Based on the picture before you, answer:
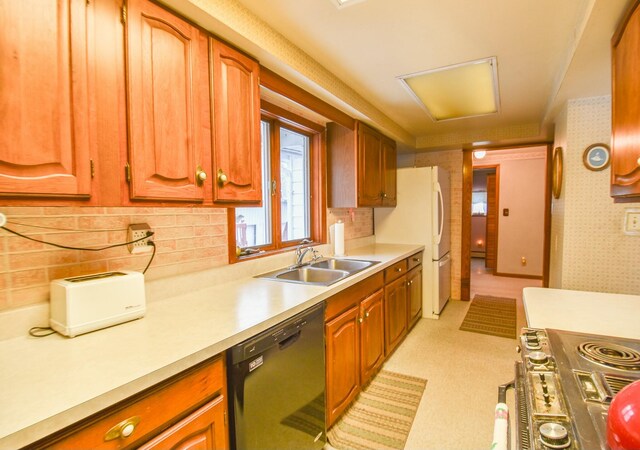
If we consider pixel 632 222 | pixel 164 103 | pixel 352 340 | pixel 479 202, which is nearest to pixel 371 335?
pixel 352 340

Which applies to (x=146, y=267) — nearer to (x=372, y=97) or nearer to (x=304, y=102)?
(x=304, y=102)

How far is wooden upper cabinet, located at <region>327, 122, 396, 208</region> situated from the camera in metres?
2.84

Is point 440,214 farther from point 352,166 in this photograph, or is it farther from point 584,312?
point 584,312

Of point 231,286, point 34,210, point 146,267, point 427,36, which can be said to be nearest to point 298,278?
point 231,286

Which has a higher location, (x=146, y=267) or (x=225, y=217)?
(x=225, y=217)

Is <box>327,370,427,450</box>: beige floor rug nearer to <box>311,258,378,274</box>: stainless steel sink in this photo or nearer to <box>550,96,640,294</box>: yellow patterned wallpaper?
<box>311,258,378,274</box>: stainless steel sink

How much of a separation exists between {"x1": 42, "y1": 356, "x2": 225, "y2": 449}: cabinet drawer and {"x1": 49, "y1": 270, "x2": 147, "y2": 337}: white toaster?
40 centimetres

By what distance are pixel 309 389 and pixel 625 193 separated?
1532mm

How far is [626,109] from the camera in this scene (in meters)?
1.17

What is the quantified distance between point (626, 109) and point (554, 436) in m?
1.19

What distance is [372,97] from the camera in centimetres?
277

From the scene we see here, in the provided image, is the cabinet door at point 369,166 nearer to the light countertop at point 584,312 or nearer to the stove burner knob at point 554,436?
the light countertop at point 584,312

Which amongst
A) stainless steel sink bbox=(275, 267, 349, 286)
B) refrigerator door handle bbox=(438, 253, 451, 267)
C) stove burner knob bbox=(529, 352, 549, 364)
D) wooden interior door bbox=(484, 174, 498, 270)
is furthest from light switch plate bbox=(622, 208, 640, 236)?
wooden interior door bbox=(484, 174, 498, 270)

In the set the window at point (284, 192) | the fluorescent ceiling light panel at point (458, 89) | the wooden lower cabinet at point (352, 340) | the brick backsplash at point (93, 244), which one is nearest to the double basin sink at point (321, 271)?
the wooden lower cabinet at point (352, 340)
